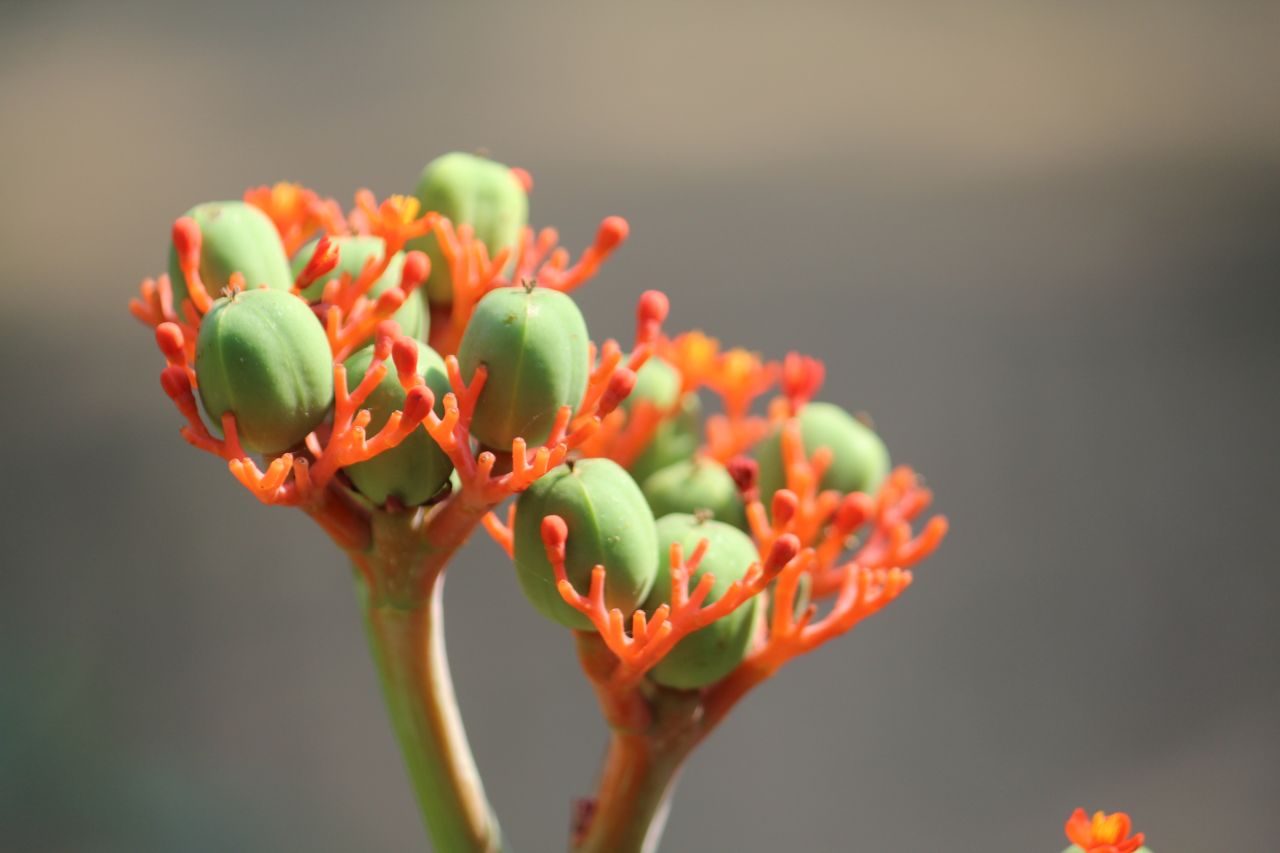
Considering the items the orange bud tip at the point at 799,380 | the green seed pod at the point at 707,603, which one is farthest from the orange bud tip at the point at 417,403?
the orange bud tip at the point at 799,380

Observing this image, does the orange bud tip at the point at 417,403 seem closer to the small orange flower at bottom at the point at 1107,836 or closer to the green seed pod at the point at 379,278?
the green seed pod at the point at 379,278

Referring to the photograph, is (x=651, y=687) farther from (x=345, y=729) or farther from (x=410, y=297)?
(x=345, y=729)

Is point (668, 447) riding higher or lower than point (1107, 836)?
higher

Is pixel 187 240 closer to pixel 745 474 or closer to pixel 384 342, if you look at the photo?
pixel 384 342

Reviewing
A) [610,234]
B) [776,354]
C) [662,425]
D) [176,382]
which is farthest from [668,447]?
[776,354]

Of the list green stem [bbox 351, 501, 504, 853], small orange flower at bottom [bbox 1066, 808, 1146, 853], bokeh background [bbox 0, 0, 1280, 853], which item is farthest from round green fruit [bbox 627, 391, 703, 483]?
bokeh background [bbox 0, 0, 1280, 853]

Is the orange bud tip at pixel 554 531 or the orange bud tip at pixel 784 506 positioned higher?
the orange bud tip at pixel 784 506
